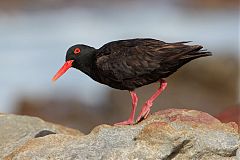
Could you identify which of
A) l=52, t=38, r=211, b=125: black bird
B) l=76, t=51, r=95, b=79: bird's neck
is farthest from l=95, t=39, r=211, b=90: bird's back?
l=76, t=51, r=95, b=79: bird's neck

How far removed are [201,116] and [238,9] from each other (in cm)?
2976

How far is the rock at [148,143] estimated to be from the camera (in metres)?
6.30

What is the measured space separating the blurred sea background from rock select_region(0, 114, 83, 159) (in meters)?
2.95

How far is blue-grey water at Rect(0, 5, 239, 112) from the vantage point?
18514 millimetres

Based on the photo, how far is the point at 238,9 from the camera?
3616 centimetres

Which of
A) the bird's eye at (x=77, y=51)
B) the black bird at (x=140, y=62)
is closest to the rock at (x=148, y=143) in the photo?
the black bird at (x=140, y=62)

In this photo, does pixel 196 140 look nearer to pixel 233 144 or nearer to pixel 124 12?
pixel 233 144

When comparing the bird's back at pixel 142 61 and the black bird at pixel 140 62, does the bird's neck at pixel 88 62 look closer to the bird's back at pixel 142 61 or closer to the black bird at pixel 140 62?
the black bird at pixel 140 62

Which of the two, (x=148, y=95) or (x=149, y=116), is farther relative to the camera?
(x=148, y=95)

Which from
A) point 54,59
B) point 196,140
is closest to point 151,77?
point 196,140

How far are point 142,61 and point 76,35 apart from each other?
66.1 feet

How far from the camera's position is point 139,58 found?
315 inches

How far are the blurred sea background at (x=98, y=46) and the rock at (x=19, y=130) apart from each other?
2949 mm

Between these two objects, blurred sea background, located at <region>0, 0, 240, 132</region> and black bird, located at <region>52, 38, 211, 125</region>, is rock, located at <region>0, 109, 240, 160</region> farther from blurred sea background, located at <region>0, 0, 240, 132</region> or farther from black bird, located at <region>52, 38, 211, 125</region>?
blurred sea background, located at <region>0, 0, 240, 132</region>
